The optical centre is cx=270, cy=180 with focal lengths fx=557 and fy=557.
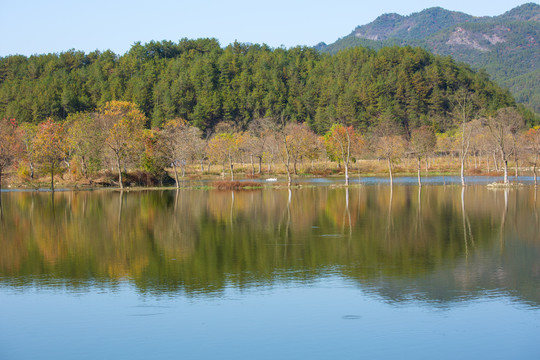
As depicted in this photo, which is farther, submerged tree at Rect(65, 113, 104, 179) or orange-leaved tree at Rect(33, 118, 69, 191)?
submerged tree at Rect(65, 113, 104, 179)

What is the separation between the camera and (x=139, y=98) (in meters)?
187

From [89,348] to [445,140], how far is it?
422 feet

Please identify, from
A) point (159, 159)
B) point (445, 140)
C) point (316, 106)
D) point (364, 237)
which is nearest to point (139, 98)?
point (316, 106)

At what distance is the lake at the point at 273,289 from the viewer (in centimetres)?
1278

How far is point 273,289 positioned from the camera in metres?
17.4

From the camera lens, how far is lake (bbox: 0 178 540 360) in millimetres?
12781

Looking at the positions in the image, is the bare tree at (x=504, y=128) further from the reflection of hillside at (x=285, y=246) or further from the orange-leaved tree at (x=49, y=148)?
the orange-leaved tree at (x=49, y=148)

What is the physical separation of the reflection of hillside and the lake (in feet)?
0.34

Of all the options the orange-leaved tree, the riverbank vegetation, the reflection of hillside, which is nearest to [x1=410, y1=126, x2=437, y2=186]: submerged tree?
the riverbank vegetation

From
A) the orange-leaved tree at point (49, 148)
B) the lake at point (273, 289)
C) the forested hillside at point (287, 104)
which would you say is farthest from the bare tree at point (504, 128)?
the orange-leaved tree at point (49, 148)

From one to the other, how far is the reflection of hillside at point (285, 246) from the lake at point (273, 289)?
10 cm

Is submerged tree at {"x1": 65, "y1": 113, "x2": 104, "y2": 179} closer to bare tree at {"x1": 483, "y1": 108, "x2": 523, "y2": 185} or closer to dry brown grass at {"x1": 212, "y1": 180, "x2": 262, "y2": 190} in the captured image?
dry brown grass at {"x1": 212, "y1": 180, "x2": 262, "y2": 190}

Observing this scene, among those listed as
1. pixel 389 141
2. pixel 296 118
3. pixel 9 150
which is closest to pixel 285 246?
pixel 9 150

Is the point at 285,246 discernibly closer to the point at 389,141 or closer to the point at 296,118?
the point at 389,141
